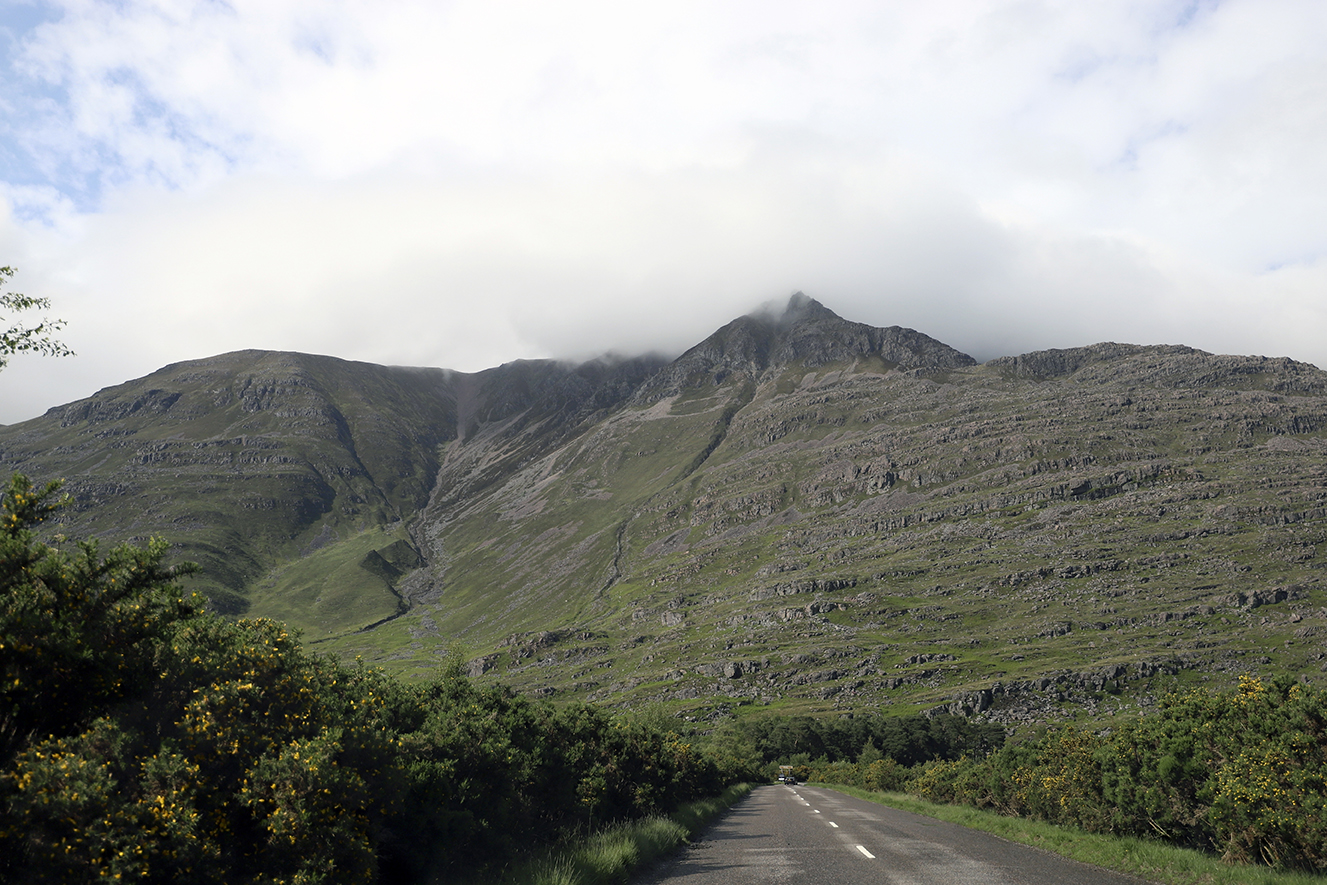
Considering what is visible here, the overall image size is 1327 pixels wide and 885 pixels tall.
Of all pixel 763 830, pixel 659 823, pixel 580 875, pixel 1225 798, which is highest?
pixel 580 875

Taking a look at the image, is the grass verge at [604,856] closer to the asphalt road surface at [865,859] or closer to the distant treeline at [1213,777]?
the asphalt road surface at [865,859]

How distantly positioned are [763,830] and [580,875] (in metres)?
18.3

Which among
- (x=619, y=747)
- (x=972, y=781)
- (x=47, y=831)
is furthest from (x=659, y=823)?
(x=972, y=781)

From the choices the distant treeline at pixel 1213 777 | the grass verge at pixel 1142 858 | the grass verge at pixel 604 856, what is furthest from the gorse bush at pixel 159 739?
the distant treeline at pixel 1213 777

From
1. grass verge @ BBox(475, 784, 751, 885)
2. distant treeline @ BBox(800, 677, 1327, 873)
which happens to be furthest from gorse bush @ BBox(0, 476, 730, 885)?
distant treeline @ BBox(800, 677, 1327, 873)

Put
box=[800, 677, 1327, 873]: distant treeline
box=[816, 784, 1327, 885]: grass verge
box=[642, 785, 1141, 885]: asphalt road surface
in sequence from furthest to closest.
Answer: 1. box=[642, 785, 1141, 885]: asphalt road surface
2. box=[800, 677, 1327, 873]: distant treeline
3. box=[816, 784, 1327, 885]: grass verge

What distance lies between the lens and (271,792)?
10195mm

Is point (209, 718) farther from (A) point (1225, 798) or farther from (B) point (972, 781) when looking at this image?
(B) point (972, 781)

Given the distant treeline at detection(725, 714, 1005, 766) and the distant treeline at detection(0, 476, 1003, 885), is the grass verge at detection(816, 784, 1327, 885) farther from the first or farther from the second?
the distant treeline at detection(725, 714, 1005, 766)

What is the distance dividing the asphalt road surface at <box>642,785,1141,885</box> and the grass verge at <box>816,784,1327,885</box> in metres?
0.81

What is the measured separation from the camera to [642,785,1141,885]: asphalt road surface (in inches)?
712

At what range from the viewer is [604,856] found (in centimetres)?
1986

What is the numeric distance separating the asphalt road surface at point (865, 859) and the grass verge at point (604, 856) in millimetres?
753

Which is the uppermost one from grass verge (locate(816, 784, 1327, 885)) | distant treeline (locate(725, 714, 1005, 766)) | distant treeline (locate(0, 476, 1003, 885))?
distant treeline (locate(0, 476, 1003, 885))
